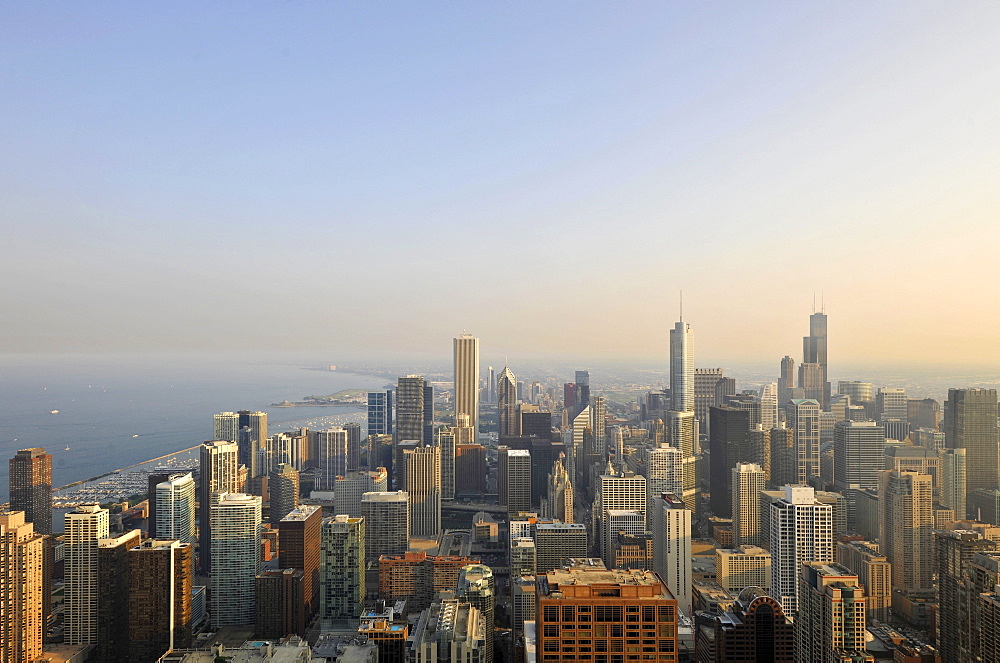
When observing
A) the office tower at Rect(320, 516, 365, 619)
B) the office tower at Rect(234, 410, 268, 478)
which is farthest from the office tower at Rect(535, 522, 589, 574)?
the office tower at Rect(234, 410, 268, 478)

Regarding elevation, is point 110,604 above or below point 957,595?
below

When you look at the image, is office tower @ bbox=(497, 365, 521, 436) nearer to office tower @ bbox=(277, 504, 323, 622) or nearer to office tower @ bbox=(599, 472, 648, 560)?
office tower @ bbox=(599, 472, 648, 560)

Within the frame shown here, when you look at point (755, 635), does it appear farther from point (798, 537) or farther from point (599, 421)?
point (599, 421)

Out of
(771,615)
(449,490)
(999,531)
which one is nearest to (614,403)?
(449,490)

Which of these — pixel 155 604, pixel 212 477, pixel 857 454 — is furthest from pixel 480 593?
pixel 857 454

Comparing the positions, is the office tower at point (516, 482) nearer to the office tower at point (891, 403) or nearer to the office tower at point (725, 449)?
the office tower at point (725, 449)

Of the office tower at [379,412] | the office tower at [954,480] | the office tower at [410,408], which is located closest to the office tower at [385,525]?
the office tower at [410,408]

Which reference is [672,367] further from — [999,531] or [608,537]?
[999,531]
